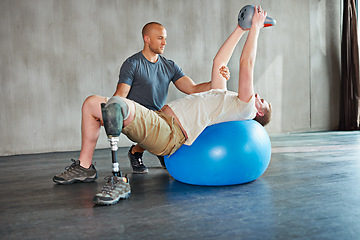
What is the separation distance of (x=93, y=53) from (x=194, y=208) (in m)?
3.16

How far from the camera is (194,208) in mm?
1673

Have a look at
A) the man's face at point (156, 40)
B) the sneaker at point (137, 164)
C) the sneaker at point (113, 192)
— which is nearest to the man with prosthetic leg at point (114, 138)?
the sneaker at point (113, 192)

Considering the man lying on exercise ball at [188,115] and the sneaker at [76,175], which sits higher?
the man lying on exercise ball at [188,115]

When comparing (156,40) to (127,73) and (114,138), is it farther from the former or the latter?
(114,138)

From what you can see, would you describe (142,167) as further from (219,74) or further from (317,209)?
(317,209)

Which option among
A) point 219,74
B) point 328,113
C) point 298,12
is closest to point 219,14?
point 298,12

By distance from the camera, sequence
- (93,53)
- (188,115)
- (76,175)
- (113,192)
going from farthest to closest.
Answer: (93,53) < (76,175) < (188,115) < (113,192)

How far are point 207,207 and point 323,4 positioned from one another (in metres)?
5.21

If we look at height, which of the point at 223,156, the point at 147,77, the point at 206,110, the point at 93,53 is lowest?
the point at 223,156

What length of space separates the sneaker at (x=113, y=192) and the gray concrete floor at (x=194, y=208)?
1.3 inches

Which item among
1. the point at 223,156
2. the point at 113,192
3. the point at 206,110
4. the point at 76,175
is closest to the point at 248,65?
the point at 206,110

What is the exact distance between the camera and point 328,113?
5930 mm

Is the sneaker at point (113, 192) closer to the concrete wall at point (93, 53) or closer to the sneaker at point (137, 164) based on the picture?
the sneaker at point (137, 164)

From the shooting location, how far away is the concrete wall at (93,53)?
161 inches
